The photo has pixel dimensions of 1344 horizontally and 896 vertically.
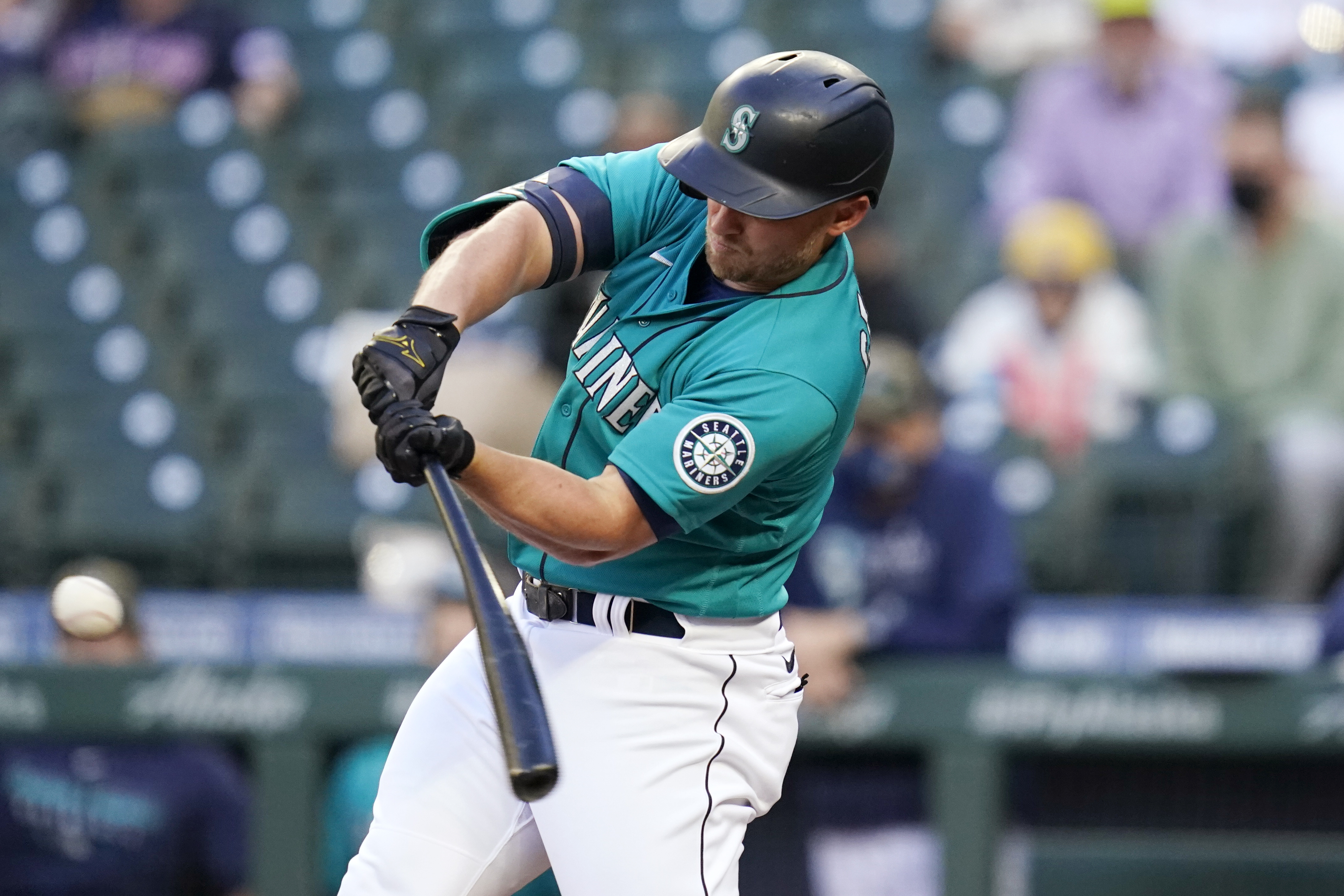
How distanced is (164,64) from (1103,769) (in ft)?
17.5

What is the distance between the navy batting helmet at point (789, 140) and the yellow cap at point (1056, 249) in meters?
3.12

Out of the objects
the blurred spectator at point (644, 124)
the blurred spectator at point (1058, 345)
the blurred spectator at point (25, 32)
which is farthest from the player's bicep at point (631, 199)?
the blurred spectator at point (25, 32)

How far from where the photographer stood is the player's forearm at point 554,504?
2105mm

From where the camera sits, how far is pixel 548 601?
2.49 meters

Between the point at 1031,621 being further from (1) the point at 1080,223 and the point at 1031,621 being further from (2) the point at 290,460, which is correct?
(2) the point at 290,460

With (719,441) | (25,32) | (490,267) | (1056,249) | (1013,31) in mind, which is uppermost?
Result: (25,32)

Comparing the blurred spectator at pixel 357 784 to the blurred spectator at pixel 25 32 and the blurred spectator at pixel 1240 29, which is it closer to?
the blurred spectator at pixel 1240 29

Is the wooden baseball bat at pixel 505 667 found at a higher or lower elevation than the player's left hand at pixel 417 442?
lower

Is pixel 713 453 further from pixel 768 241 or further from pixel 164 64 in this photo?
pixel 164 64

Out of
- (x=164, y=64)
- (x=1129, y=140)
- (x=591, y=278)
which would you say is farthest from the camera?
(x=164, y=64)

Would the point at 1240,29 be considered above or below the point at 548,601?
above

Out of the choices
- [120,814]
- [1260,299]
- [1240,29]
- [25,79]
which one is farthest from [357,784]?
[25,79]

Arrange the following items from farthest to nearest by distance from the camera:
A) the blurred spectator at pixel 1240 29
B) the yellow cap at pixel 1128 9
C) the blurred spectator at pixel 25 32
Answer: the blurred spectator at pixel 25 32, the blurred spectator at pixel 1240 29, the yellow cap at pixel 1128 9

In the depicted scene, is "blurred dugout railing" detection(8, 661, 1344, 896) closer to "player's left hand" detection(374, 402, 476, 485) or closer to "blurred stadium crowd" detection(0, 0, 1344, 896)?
"blurred stadium crowd" detection(0, 0, 1344, 896)
